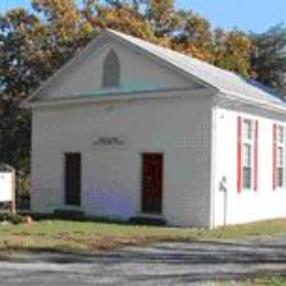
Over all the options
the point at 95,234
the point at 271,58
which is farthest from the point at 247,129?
the point at 271,58

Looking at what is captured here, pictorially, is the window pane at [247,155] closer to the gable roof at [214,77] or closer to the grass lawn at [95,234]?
the gable roof at [214,77]

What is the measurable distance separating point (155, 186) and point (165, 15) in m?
20.6

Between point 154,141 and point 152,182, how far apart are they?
1.35m

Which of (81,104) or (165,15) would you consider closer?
(81,104)

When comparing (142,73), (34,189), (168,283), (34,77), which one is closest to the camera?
(168,283)

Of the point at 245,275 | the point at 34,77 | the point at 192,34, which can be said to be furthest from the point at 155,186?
the point at 192,34

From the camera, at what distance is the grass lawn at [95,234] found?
782 inches

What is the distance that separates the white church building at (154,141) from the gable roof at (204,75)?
62 millimetres

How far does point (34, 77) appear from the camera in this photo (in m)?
45.7

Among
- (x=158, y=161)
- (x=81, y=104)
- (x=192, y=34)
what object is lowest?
(x=158, y=161)

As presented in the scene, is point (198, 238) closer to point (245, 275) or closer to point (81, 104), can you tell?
point (245, 275)

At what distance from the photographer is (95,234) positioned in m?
23.0

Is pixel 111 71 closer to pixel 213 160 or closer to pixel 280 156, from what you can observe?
pixel 213 160

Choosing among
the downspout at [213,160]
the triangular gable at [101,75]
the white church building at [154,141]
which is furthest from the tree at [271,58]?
the downspout at [213,160]
